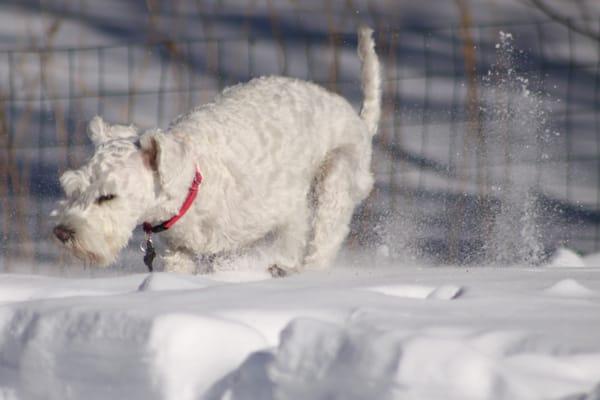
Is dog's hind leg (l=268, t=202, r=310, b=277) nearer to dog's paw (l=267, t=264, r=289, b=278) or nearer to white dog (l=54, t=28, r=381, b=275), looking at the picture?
white dog (l=54, t=28, r=381, b=275)

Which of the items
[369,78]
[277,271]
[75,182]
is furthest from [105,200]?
[369,78]

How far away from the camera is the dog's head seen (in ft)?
16.1

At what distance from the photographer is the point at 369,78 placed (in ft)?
21.7

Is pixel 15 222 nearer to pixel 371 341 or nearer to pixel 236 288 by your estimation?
pixel 236 288

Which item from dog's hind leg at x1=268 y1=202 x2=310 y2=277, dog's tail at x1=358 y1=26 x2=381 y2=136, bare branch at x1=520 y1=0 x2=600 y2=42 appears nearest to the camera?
dog's hind leg at x1=268 y1=202 x2=310 y2=277

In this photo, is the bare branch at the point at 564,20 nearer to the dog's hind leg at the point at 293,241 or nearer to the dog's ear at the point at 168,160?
the dog's hind leg at the point at 293,241

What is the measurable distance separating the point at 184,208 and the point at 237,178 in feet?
1.23

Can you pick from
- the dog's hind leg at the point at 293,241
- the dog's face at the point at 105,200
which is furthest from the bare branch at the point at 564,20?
the dog's face at the point at 105,200

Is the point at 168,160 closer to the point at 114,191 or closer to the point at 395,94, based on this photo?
the point at 114,191

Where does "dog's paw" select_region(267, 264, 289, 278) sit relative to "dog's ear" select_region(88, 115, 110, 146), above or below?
below

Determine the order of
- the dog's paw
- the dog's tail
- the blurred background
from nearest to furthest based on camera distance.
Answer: the dog's paw < the dog's tail < the blurred background

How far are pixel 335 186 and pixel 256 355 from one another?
3.23m

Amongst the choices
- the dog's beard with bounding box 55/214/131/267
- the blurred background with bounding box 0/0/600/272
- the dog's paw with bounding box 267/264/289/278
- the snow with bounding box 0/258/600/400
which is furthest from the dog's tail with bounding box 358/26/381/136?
the snow with bounding box 0/258/600/400

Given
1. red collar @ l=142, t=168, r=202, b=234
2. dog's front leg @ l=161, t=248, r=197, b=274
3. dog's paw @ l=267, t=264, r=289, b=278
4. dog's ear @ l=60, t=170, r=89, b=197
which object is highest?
dog's ear @ l=60, t=170, r=89, b=197
